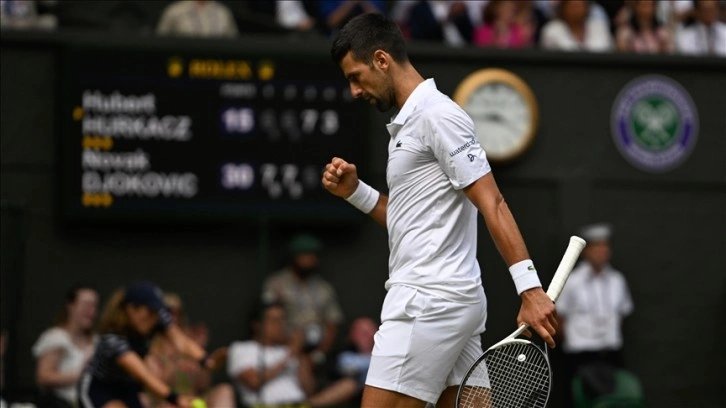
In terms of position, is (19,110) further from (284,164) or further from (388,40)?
(388,40)

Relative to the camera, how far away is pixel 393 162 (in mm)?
5570

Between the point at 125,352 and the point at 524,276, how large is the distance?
13.3 ft

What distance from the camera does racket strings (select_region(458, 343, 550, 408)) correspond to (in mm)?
5441

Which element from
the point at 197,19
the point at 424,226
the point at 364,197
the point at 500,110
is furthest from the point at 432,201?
the point at 500,110

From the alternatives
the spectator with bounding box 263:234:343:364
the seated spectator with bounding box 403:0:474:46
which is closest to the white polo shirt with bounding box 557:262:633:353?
the spectator with bounding box 263:234:343:364

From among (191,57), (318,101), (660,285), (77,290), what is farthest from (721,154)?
(77,290)

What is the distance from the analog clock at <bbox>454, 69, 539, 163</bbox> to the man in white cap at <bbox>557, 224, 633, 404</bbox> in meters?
1.03

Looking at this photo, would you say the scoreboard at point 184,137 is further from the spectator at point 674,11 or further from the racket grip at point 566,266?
the racket grip at point 566,266

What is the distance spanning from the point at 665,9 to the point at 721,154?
4.65ft

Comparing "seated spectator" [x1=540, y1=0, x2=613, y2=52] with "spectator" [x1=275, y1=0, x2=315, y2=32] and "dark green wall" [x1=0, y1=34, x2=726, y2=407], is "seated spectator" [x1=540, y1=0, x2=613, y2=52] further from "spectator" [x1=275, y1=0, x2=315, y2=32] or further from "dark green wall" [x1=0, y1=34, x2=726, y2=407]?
"spectator" [x1=275, y1=0, x2=315, y2=32]

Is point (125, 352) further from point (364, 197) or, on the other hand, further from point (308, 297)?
point (308, 297)

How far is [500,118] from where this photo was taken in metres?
13.6

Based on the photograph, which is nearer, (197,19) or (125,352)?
(125,352)

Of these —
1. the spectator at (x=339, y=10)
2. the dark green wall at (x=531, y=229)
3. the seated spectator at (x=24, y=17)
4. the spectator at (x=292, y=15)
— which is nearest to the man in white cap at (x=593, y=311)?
the dark green wall at (x=531, y=229)
